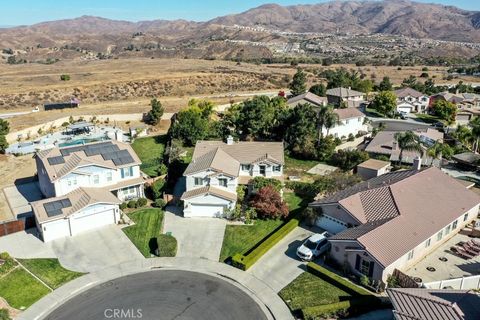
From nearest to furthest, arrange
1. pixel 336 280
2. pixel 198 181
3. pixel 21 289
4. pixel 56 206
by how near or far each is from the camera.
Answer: pixel 21 289
pixel 336 280
pixel 56 206
pixel 198 181

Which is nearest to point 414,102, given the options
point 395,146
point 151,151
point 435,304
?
point 395,146

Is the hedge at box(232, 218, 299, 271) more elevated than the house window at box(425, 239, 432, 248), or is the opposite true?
the house window at box(425, 239, 432, 248)

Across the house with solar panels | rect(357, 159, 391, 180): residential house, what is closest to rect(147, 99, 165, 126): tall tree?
the house with solar panels

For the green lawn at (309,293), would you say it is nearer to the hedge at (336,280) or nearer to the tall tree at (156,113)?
the hedge at (336,280)

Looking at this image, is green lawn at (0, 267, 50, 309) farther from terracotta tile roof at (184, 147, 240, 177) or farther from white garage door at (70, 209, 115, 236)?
terracotta tile roof at (184, 147, 240, 177)

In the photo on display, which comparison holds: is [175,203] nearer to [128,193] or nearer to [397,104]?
[128,193]

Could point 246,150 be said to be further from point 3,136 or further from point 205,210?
point 3,136
